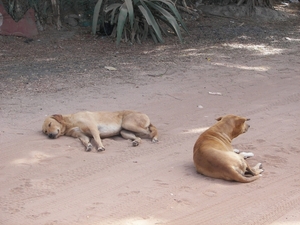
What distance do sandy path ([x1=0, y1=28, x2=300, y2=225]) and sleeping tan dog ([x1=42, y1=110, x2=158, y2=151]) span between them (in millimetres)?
129

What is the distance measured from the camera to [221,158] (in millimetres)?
6047

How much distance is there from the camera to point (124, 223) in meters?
5.21

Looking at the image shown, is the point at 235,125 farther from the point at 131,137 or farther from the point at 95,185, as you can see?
the point at 95,185

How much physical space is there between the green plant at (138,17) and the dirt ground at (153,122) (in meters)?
0.32

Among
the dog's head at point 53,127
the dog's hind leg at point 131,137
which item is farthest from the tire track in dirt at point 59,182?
the dog's head at point 53,127

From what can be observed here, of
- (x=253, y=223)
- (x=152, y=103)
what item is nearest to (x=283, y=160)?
(x=253, y=223)

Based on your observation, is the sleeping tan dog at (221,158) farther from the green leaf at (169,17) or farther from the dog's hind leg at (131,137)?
the green leaf at (169,17)

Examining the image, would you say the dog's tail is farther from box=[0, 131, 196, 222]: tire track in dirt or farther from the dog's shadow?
the dog's shadow

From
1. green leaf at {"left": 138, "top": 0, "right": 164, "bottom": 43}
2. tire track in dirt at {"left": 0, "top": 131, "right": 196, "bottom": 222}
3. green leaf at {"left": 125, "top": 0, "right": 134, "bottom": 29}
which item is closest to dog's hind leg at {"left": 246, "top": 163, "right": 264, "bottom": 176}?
tire track in dirt at {"left": 0, "top": 131, "right": 196, "bottom": 222}

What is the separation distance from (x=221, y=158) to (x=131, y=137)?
192 cm

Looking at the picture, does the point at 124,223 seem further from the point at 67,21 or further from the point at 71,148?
the point at 67,21

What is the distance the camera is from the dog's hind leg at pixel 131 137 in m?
7.43

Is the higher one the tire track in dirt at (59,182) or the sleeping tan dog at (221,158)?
the sleeping tan dog at (221,158)

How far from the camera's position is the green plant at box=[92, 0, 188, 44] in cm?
1249
